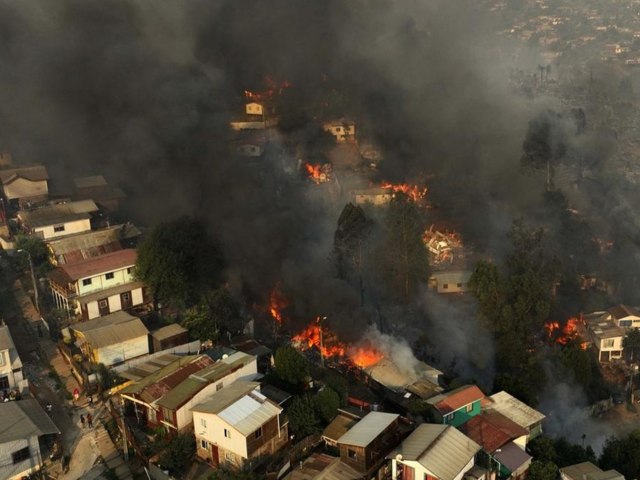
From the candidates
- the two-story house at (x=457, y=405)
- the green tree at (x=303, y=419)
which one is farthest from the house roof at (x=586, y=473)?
the green tree at (x=303, y=419)

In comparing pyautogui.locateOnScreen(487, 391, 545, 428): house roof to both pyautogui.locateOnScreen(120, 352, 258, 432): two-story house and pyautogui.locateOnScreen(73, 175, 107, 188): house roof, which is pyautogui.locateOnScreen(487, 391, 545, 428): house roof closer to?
pyautogui.locateOnScreen(120, 352, 258, 432): two-story house

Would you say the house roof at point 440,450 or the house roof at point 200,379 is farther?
the house roof at point 200,379

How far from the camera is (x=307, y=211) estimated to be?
31.0 metres

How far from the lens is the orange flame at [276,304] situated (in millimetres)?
23625

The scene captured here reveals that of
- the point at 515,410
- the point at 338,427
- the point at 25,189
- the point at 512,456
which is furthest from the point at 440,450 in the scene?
the point at 25,189

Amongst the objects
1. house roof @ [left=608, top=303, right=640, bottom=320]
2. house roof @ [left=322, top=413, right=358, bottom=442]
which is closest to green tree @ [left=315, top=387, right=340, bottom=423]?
house roof @ [left=322, top=413, right=358, bottom=442]

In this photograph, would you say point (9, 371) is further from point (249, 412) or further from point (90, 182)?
point (90, 182)

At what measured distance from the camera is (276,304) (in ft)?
78.8

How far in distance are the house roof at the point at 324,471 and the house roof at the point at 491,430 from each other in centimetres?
372

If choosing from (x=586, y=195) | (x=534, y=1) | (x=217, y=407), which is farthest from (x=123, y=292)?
(x=534, y=1)

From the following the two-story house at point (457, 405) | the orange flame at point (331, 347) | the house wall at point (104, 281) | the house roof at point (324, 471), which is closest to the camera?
the house roof at point (324, 471)

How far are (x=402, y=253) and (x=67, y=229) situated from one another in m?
13.6

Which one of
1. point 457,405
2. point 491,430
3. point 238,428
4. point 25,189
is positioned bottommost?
point 491,430

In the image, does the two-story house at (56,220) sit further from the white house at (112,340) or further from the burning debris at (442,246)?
the burning debris at (442,246)
